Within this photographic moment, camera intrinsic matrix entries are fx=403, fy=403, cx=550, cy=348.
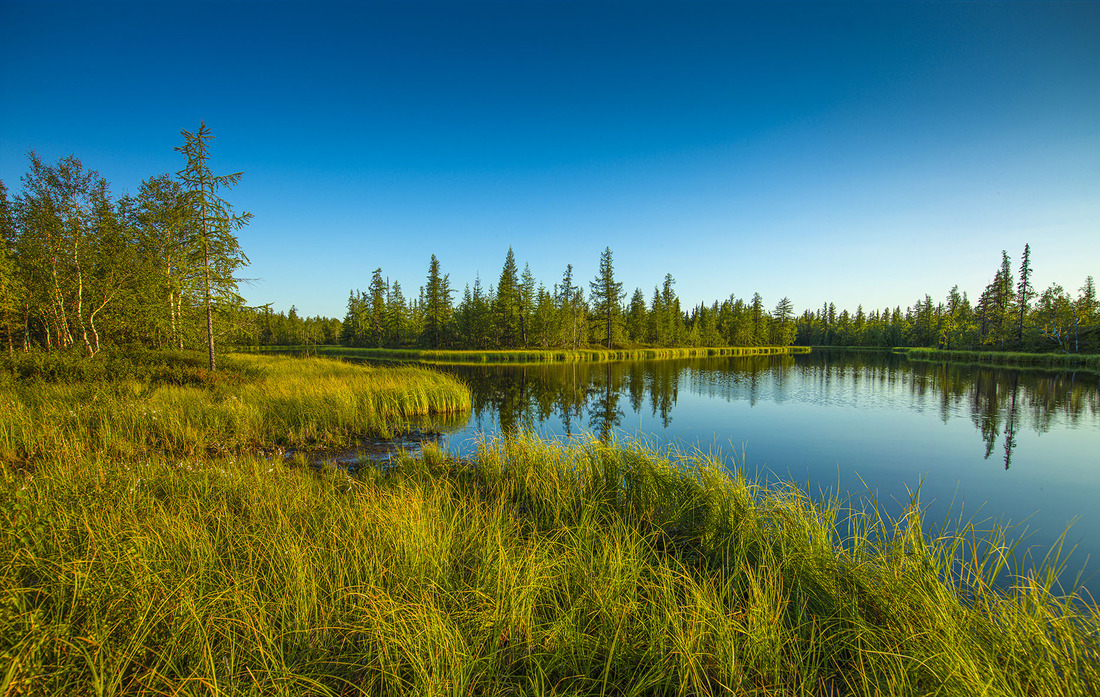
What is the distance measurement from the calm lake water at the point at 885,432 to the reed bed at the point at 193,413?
2.70 meters

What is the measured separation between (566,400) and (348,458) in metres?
11.9

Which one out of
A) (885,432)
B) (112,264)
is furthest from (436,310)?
(885,432)

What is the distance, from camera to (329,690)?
6.83ft

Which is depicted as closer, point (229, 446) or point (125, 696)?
point (125, 696)

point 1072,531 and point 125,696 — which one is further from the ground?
point 125,696

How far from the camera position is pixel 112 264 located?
1878 centimetres

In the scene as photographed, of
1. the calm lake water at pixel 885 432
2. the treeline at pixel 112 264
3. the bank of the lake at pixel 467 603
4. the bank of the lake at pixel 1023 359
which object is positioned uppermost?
the treeline at pixel 112 264

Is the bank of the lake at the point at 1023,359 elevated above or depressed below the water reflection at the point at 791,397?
above

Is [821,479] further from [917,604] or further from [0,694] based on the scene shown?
[0,694]

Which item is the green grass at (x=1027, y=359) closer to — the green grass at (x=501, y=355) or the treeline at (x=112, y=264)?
the green grass at (x=501, y=355)

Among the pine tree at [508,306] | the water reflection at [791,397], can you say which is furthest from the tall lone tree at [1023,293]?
the pine tree at [508,306]

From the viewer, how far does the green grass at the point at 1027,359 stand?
122 feet

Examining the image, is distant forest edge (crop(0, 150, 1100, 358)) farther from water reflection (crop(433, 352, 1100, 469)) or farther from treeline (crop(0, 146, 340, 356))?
water reflection (crop(433, 352, 1100, 469))

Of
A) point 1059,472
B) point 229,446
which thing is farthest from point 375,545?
point 1059,472
